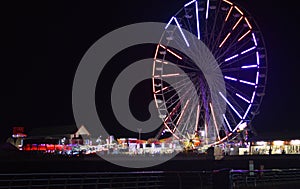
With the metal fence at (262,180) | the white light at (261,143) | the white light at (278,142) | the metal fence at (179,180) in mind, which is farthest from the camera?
the white light at (261,143)

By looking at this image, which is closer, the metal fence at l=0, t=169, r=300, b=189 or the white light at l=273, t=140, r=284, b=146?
the metal fence at l=0, t=169, r=300, b=189

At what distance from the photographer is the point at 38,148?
241 ft

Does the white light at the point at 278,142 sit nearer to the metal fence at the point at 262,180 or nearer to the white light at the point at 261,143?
the white light at the point at 261,143

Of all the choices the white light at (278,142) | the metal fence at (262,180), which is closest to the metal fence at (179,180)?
the metal fence at (262,180)

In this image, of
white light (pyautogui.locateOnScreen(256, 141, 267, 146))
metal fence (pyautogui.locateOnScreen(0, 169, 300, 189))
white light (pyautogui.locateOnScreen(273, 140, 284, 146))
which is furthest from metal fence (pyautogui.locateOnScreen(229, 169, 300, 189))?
white light (pyautogui.locateOnScreen(256, 141, 267, 146))

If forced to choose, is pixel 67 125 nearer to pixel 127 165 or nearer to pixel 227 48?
pixel 127 165

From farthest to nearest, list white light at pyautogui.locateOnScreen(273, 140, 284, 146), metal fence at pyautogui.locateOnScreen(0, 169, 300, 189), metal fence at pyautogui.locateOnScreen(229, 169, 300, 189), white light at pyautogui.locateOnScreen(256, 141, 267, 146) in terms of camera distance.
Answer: white light at pyautogui.locateOnScreen(256, 141, 267, 146) < white light at pyautogui.locateOnScreen(273, 140, 284, 146) < metal fence at pyautogui.locateOnScreen(229, 169, 300, 189) < metal fence at pyautogui.locateOnScreen(0, 169, 300, 189)

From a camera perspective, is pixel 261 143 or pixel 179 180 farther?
pixel 261 143

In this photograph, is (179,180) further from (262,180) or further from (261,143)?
(261,143)

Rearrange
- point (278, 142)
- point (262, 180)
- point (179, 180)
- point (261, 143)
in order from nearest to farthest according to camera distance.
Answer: point (179, 180)
point (262, 180)
point (278, 142)
point (261, 143)

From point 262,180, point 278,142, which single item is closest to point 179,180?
point 262,180

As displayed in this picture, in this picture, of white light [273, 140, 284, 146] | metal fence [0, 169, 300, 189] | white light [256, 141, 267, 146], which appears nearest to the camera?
metal fence [0, 169, 300, 189]

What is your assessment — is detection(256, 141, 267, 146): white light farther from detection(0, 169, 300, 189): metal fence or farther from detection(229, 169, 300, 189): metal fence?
detection(0, 169, 300, 189): metal fence

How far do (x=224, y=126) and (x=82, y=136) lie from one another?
185ft
